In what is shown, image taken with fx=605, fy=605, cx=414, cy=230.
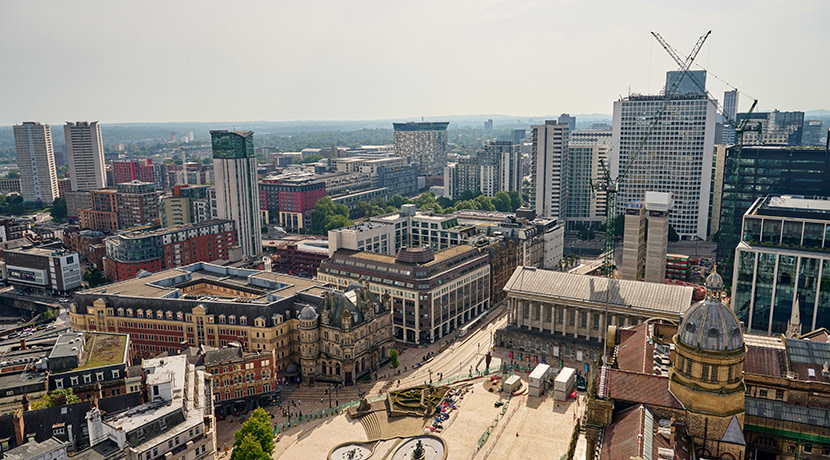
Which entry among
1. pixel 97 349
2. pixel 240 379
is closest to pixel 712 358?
pixel 240 379

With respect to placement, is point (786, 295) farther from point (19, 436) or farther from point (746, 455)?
point (19, 436)

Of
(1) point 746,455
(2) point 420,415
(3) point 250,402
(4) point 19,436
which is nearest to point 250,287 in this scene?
(3) point 250,402

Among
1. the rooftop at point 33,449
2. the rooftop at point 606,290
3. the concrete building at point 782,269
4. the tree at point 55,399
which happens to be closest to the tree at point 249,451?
the rooftop at point 33,449

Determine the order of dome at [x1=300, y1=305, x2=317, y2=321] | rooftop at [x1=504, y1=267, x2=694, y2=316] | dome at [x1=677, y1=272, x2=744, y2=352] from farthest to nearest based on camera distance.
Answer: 1. rooftop at [x1=504, y1=267, x2=694, y2=316]
2. dome at [x1=300, y1=305, x2=317, y2=321]
3. dome at [x1=677, y1=272, x2=744, y2=352]

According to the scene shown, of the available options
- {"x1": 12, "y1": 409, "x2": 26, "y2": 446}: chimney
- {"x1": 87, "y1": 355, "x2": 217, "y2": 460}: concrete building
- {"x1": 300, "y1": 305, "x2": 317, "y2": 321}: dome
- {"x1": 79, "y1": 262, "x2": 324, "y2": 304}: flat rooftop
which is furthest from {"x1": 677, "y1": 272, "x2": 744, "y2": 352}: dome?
{"x1": 79, "y1": 262, "x2": 324, "y2": 304}: flat rooftop

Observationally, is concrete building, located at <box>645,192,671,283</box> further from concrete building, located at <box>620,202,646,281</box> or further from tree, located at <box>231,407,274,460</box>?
tree, located at <box>231,407,274,460</box>
